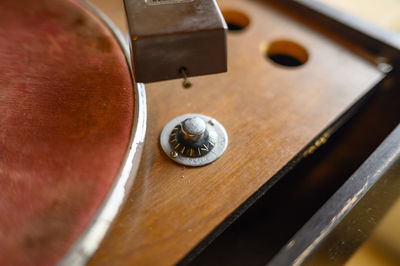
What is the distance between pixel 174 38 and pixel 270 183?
42 cm

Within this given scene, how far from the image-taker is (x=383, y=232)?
3.94 feet

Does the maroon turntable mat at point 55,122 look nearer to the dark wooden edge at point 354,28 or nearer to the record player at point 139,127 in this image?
the record player at point 139,127

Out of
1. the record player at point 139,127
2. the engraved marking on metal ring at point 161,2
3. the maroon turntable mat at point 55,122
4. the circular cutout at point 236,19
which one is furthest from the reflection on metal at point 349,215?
the circular cutout at point 236,19

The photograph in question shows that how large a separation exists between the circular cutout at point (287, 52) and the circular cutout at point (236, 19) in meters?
0.18

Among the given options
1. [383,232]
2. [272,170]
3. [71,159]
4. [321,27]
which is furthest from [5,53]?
[383,232]

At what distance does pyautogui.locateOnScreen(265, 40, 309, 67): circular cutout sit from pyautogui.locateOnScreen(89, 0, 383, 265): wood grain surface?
0.8 inches

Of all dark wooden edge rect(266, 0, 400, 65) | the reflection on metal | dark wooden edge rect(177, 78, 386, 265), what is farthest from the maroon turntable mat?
dark wooden edge rect(266, 0, 400, 65)

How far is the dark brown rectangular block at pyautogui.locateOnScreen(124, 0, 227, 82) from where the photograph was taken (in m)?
0.69

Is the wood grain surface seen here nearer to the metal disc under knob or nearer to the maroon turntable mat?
the metal disc under knob

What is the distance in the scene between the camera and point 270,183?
2.69 feet

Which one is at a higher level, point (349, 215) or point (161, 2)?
point (161, 2)

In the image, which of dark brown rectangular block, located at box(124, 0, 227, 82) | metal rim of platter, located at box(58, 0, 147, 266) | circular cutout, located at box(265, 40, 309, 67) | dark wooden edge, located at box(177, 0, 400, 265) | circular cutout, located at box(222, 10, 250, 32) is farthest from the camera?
circular cutout, located at box(222, 10, 250, 32)

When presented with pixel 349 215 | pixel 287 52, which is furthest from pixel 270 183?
pixel 287 52

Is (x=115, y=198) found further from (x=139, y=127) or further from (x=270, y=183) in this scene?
(x=270, y=183)
